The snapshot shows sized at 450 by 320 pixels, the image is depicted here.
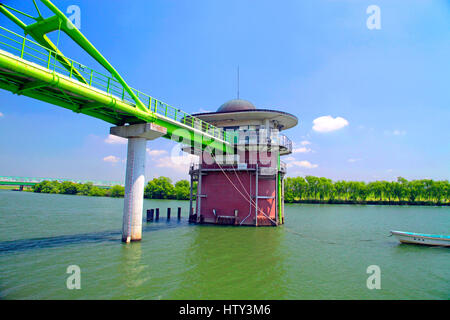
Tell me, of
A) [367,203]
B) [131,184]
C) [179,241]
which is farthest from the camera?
[367,203]

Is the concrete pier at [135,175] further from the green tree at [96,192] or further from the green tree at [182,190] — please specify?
the green tree at [96,192]

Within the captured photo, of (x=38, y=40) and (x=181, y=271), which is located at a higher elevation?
(x=38, y=40)

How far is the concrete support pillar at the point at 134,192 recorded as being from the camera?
16250 mm

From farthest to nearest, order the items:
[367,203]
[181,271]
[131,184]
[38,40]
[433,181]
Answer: [367,203] < [433,181] < [131,184] < [38,40] < [181,271]

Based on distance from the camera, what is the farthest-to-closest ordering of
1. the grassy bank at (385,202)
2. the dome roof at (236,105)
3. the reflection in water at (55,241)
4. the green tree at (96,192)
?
the green tree at (96,192) < the grassy bank at (385,202) < the dome roof at (236,105) < the reflection in water at (55,241)

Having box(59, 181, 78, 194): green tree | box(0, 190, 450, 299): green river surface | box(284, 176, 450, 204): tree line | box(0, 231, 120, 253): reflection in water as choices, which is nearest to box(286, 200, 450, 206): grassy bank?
box(284, 176, 450, 204): tree line

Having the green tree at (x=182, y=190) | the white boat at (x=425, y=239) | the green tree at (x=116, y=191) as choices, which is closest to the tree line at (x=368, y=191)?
the green tree at (x=182, y=190)

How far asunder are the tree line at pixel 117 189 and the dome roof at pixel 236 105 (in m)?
65.6

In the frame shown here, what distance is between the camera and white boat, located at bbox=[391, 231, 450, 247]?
17734 millimetres

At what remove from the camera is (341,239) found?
20.4 meters

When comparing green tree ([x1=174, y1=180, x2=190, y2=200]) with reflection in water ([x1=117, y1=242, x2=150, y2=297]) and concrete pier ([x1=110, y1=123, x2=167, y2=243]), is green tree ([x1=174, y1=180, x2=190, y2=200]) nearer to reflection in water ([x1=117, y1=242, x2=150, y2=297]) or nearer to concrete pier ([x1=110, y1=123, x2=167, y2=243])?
concrete pier ([x1=110, y1=123, x2=167, y2=243])
